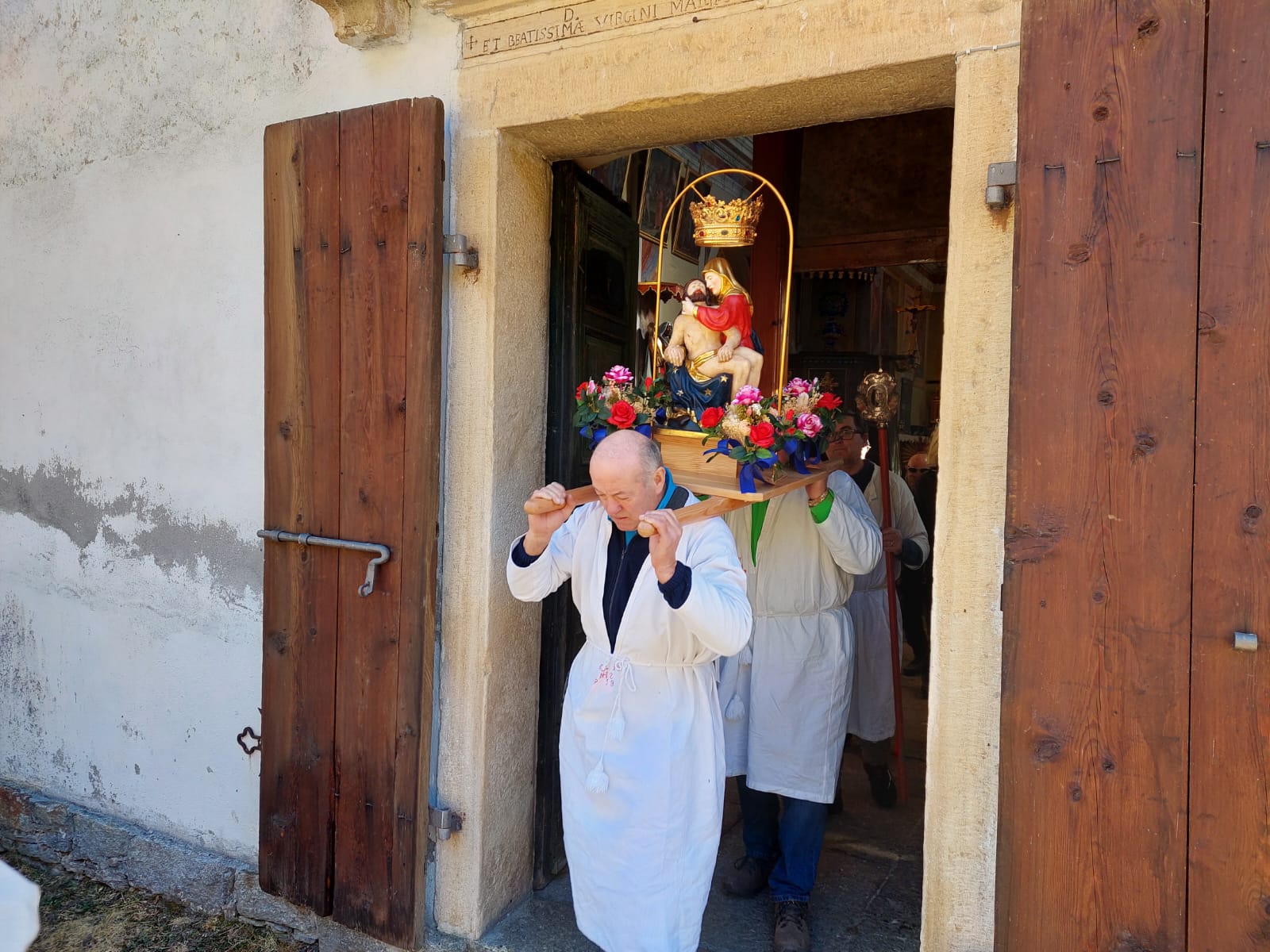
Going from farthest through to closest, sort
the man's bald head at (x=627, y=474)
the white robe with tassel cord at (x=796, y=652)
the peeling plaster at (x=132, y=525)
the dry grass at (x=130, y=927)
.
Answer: the peeling plaster at (x=132, y=525) → the dry grass at (x=130, y=927) → the white robe with tassel cord at (x=796, y=652) → the man's bald head at (x=627, y=474)

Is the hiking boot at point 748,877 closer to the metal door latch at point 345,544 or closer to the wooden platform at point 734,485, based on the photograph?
the wooden platform at point 734,485

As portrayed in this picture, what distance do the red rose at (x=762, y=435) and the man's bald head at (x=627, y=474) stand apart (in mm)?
299

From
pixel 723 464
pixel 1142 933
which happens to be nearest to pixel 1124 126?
pixel 723 464

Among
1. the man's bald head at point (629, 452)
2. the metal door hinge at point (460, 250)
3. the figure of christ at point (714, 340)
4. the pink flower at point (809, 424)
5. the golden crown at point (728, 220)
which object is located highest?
the golden crown at point (728, 220)

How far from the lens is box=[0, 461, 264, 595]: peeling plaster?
364 cm

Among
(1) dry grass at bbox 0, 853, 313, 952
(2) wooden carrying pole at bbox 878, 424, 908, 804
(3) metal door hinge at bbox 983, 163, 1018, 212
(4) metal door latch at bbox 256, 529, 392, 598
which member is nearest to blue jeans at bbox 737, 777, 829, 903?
(2) wooden carrying pole at bbox 878, 424, 908, 804

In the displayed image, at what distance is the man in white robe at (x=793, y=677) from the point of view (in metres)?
3.19

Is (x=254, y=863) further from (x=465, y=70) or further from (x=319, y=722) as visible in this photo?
(x=465, y=70)

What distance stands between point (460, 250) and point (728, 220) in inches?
35.0

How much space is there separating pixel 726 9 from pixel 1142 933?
2.57 metres

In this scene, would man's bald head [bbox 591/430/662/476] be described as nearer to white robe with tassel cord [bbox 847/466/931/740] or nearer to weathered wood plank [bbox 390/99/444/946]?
weathered wood plank [bbox 390/99/444/946]

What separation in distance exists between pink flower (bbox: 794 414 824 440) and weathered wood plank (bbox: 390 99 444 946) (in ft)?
3.90

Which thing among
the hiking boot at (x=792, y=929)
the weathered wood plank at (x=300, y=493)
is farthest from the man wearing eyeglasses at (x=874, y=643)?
the weathered wood plank at (x=300, y=493)

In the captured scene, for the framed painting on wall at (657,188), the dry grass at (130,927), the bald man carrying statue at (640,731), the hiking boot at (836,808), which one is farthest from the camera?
the framed painting on wall at (657,188)
